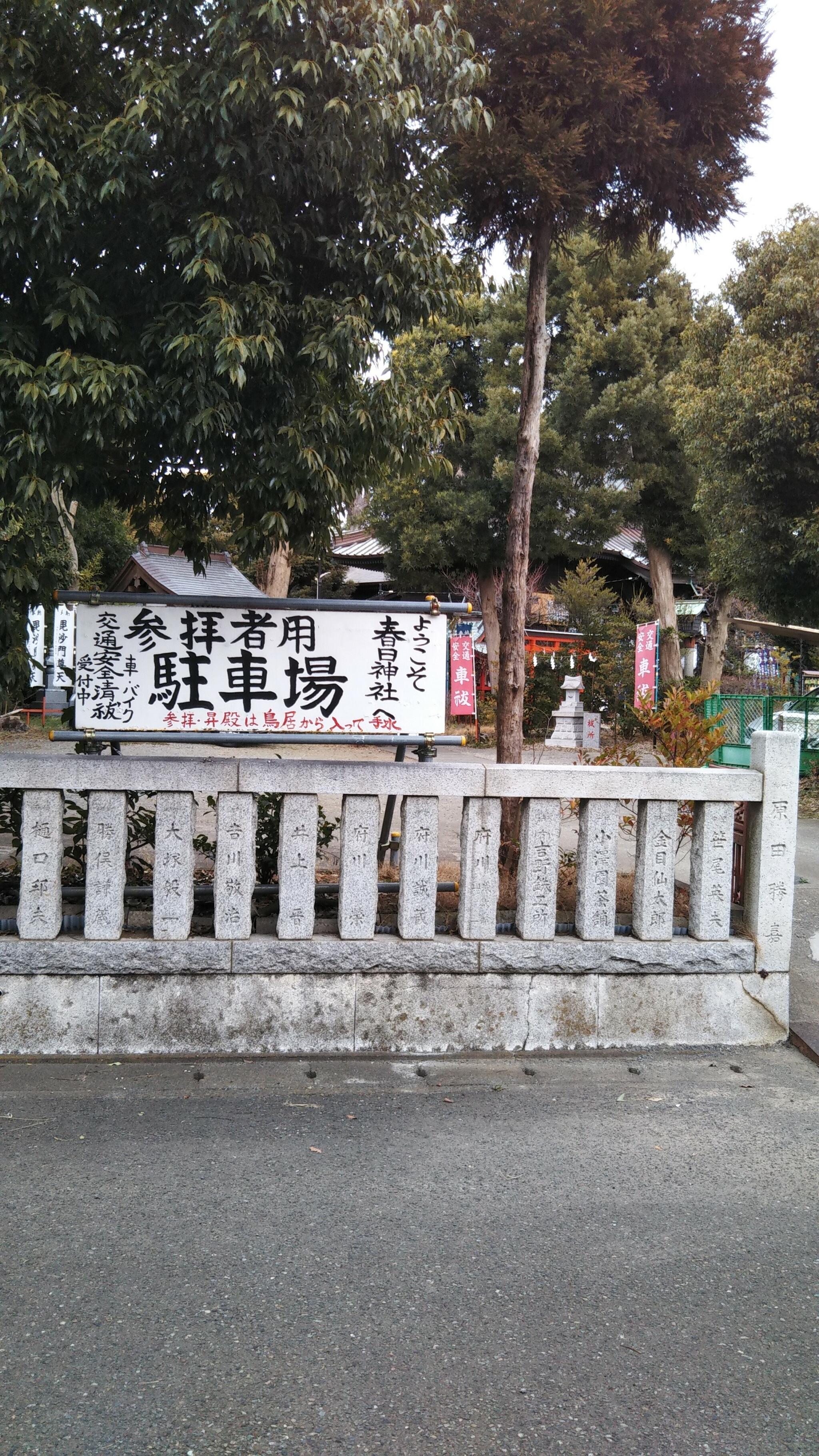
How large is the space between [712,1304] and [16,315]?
470 cm

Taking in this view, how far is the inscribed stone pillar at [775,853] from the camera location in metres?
5.20

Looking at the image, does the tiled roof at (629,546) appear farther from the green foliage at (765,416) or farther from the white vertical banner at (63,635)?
the white vertical banner at (63,635)

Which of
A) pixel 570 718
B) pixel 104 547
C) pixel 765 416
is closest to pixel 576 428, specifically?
pixel 570 718

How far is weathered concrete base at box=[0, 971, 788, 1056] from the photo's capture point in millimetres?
4707

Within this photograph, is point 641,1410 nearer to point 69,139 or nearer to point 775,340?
point 69,139

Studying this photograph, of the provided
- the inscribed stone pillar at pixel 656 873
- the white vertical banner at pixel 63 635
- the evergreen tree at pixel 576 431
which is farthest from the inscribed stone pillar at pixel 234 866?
the evergreen tree at pixel 576 431

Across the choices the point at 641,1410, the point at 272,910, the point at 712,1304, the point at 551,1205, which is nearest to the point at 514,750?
the point at 272,910

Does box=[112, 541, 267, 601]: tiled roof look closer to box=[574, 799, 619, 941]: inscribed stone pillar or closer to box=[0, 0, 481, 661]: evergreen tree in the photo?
box=[0, 0, 481, 661]: evergreen tree

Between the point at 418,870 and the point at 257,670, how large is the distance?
1.22 m

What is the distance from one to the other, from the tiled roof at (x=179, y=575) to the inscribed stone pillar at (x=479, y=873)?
2.39 m

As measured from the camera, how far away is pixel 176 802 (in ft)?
16.0

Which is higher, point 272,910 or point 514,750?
point 514,750

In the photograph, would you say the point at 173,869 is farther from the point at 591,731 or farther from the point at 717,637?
the point at 717,637

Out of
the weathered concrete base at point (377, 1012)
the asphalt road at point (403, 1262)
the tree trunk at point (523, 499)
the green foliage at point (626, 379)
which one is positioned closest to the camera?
the asphalt road at point (403, 1262)
